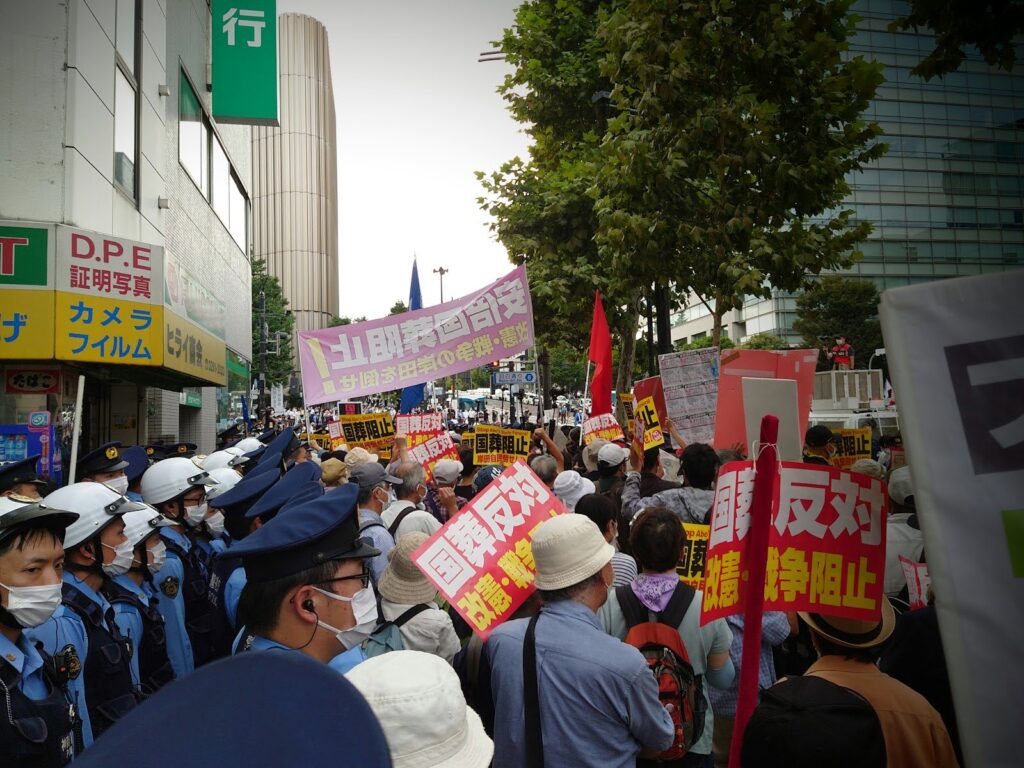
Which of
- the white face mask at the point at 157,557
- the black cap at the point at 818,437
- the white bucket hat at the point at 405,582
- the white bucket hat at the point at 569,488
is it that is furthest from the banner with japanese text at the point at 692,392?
the white face mask at the point at 157,557

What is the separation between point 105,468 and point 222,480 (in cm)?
95

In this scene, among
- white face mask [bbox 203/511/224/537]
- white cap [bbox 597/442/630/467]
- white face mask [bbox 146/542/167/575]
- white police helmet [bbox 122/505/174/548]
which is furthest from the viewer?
white cap [bbox 597/442/630/467]

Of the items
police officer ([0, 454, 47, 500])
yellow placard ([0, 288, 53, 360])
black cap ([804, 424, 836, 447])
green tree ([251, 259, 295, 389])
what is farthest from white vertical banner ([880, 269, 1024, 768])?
green tree ([251, 259, 295, 389])

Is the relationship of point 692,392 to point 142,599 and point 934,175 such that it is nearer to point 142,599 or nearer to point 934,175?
point 142,599

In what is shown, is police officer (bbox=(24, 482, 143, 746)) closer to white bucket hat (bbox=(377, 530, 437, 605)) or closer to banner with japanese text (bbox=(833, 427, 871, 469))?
white bucket hat (bbox=(377, 530, 437, 605))

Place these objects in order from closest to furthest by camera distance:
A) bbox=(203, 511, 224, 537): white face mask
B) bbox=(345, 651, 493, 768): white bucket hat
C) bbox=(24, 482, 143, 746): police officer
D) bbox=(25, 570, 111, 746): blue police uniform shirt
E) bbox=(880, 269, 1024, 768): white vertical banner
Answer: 1. bbox=(880, 269, 1024, 768): white vertical banner
2. bbox=(345, 651, 493, 768): white bucket hat
3. bbox=(25, 570, 111, 746): blue police uniform shirt
4. bbox=(24, 482, 143, 746): police officer
5. bbox=(203, 511, 224, 537): white face mask

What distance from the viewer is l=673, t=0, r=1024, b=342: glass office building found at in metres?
62.6

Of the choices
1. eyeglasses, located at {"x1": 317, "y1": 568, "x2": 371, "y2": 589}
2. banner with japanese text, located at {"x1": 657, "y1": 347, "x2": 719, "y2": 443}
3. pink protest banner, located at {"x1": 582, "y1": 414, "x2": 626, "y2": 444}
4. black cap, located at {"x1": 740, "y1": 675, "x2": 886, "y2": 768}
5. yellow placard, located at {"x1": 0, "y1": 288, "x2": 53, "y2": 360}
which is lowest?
black cap, located at {"x1": 740, "y1": 675, "x2": 886, "y2": 768}

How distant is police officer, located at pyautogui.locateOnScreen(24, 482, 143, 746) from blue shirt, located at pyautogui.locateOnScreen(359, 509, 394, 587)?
1.49m

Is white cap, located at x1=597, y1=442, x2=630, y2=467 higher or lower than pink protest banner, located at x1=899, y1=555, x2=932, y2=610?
higher

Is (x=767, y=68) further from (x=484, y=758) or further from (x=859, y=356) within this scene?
(x=859, y=356)

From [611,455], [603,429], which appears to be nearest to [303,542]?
[611,455]

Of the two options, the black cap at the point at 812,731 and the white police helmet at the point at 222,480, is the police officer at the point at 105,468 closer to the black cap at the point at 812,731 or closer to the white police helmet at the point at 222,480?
the white police helmet at the point at 222,480

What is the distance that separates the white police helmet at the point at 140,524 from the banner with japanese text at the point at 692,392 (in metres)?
6.10
